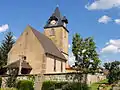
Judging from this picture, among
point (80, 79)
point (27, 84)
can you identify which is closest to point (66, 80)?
point (80, 79)

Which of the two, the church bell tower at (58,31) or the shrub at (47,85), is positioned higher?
the church bell tower at (58,31)

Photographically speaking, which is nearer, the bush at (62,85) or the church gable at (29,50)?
the bush at (62,85)

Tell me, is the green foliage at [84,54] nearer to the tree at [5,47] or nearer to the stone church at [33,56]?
the stone church at [33,56]

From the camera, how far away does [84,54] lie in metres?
46.5

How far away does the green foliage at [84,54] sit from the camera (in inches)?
1827

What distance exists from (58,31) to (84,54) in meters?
11.0

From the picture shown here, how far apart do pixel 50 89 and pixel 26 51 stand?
15158 millimetres

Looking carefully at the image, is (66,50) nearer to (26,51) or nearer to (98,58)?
(98,58)

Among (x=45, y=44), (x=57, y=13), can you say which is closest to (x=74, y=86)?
(x=45, y=44)

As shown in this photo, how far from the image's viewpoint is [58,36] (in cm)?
5372

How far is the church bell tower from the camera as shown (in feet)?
175

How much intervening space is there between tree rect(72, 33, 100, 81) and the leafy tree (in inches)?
302

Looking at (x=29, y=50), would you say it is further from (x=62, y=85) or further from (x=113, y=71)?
(x=113, y=71)

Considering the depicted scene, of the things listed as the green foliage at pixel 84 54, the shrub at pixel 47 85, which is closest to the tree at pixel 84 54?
the green foliage at pixel 84 54
